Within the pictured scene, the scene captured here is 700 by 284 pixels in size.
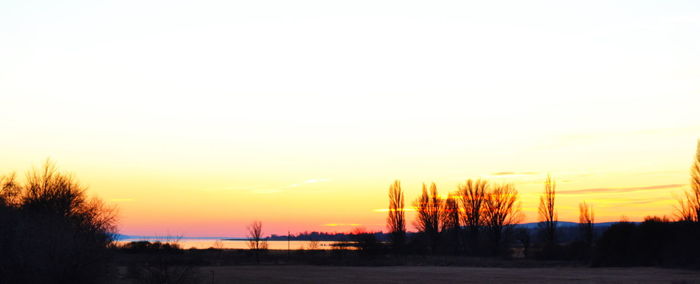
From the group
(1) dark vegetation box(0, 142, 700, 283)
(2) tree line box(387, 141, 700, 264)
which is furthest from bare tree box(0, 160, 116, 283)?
(2) tree line box(387, 141, 700, 264)

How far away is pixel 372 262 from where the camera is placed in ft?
250

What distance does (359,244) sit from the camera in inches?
3511

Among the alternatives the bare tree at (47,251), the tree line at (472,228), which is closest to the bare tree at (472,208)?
the tree line at (472,228)

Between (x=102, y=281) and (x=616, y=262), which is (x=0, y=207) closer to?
(x=102, y=281)

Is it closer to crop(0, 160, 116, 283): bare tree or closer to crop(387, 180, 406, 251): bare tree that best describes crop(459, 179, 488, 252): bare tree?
crop(387, 180, 406, 251): bare tree

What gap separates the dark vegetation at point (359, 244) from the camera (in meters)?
26.4

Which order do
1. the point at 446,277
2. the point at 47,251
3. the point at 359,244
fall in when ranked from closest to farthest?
the point at 47,251
the point at 446,277
the point at 359,244

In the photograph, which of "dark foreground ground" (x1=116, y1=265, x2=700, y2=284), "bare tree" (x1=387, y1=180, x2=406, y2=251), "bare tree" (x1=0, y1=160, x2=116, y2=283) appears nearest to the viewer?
"bare tree" (x1=0, y1=160, x2=116, y2=283)

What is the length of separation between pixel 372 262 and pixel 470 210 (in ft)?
111

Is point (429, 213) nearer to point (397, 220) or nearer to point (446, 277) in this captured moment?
point (397, 220)

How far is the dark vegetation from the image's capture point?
26438mm

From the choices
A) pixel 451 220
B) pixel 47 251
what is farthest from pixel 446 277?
pixel 451 220

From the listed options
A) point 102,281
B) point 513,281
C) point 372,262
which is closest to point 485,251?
point 372,262

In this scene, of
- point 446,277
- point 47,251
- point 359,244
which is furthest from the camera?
point 359,244
